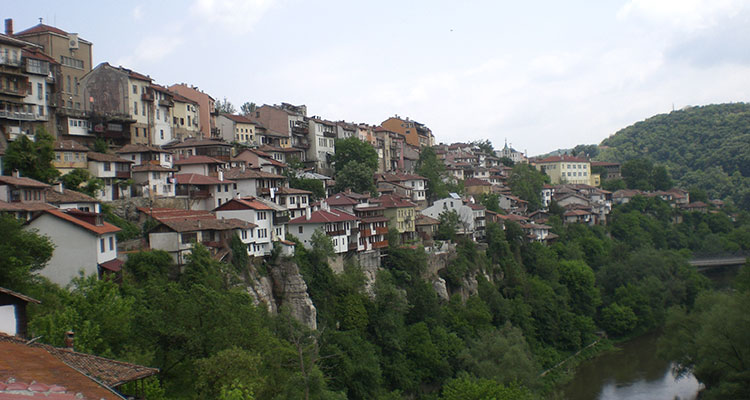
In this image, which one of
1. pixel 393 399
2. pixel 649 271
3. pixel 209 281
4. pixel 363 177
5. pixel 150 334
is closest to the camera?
pixel 150 334

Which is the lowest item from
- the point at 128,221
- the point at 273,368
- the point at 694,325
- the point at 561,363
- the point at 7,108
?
the point at 561,363

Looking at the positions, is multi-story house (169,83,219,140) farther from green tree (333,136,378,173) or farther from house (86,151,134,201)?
house (86,151,134,201)

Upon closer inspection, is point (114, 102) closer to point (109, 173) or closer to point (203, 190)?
point (109, 173)

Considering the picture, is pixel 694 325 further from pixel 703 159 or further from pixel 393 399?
pixel 703 159

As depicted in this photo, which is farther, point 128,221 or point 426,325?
point 426,325

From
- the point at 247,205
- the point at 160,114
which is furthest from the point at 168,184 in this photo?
the point at 160,114

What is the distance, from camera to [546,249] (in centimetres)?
6481

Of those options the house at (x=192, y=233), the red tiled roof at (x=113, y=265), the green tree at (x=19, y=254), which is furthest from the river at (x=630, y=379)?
the green tree at (x=19, y=254)

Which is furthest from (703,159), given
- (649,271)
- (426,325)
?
(426,325)

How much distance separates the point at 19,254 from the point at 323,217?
826 inches

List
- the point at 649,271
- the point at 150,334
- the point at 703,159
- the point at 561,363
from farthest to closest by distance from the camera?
the point at 703,159
the point at 649,271
the point at 561,363
the point at 150,334

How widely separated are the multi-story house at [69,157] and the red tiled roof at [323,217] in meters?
13.1

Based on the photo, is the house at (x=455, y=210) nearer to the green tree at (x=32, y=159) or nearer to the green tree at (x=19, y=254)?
the green tree at (x=32, y=159)

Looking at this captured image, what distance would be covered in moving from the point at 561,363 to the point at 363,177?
2273cm
